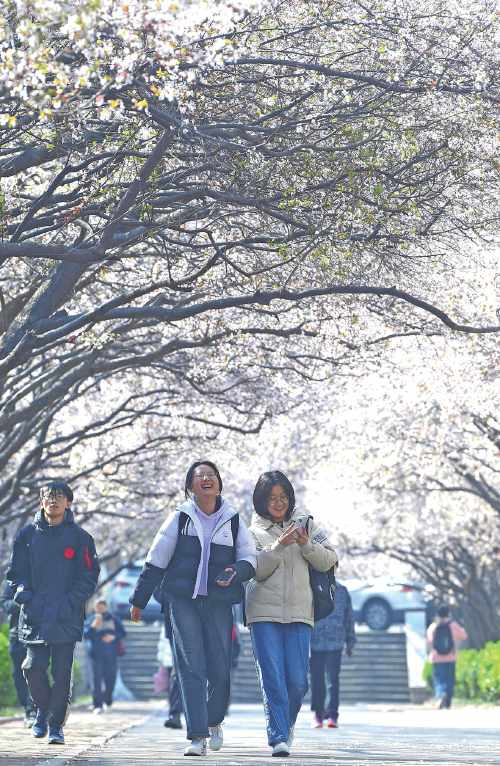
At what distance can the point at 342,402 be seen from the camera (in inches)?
1237

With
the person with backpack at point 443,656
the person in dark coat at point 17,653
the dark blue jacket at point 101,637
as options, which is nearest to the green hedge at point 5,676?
the dark blue jacket at point 101,637

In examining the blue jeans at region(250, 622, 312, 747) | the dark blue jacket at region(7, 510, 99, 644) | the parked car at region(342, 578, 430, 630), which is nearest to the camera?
the blue jeans at region(250, 622, 312, 747)

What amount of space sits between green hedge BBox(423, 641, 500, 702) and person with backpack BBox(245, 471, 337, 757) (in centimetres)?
1747

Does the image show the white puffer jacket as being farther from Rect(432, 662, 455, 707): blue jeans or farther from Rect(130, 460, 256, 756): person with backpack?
Rect(432, 662, 455, 707): blue jeans

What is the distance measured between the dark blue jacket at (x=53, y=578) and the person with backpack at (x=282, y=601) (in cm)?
151

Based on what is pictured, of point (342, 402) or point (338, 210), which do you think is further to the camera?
point (342, 402)

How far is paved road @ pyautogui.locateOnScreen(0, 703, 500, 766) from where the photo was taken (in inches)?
456

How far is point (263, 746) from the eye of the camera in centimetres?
1423

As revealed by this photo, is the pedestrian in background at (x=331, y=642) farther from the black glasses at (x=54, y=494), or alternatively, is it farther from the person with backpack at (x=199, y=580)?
the person with backpack at (x=199, y=580)

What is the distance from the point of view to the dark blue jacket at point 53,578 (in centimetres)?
1247

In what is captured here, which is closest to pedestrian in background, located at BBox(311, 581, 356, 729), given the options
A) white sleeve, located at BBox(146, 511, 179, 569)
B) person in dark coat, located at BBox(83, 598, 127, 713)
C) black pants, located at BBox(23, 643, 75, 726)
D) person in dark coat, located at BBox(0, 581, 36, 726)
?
person in dark coat, located at BBox(0, 581, 36, 726)

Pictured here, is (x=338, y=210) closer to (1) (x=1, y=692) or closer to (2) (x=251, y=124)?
(2) (x=251, y=124)

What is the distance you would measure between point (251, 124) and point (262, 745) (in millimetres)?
5390

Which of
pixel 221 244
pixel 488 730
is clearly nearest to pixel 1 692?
pixel 488 730
